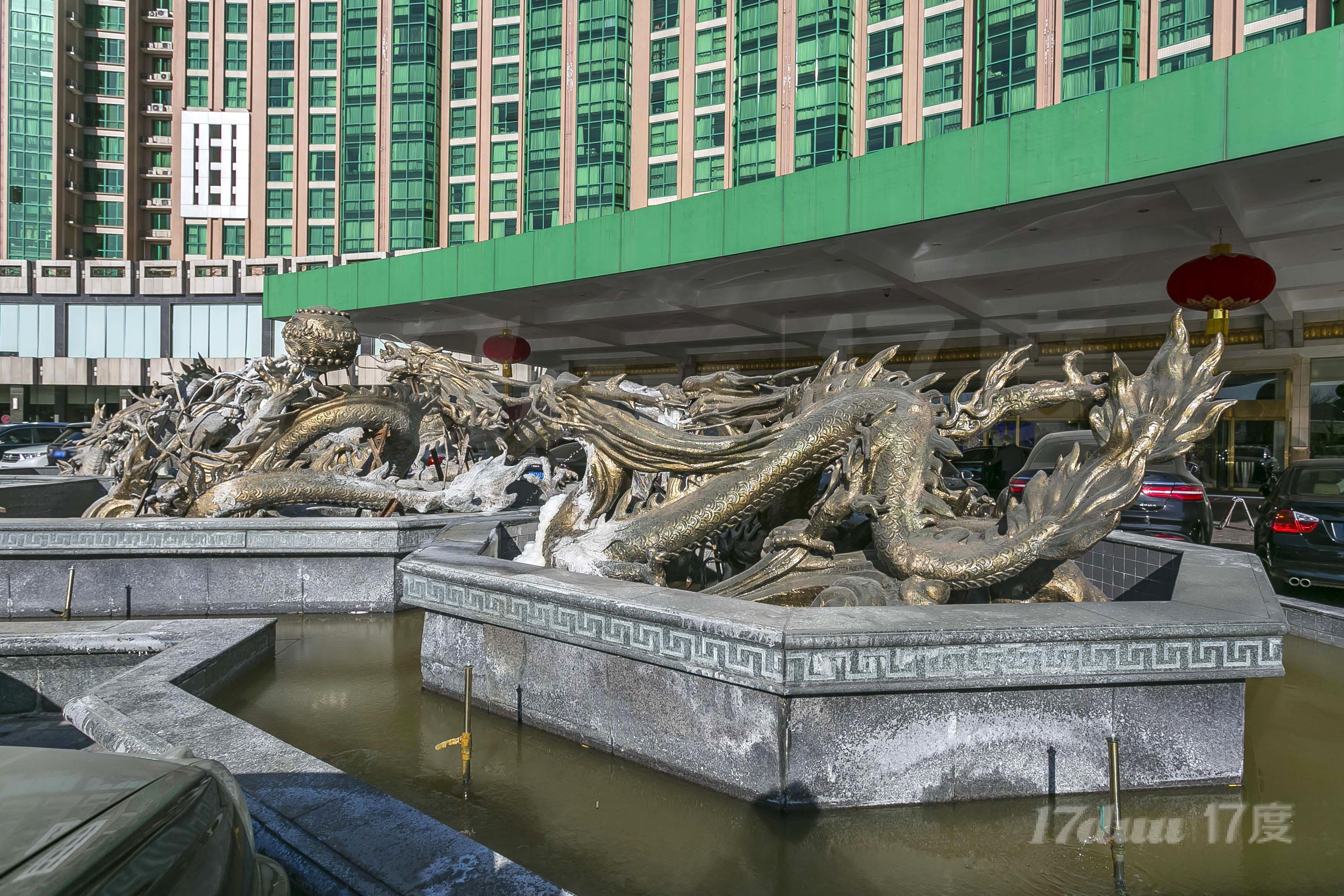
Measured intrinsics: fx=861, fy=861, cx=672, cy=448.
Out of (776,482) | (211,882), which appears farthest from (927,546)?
(211,882)

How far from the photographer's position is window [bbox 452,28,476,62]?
125 ft

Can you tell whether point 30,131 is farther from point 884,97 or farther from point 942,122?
point 942,122

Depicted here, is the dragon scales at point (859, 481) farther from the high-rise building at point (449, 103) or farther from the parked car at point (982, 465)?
the high-rise building at point (449, 103)

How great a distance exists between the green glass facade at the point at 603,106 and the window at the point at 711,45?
117 inches

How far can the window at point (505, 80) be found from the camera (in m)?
37.6

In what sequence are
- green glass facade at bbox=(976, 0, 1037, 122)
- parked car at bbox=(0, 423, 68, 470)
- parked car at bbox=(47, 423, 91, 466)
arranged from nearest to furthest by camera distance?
1. parked car at bbox=(47, 423, 91, 466)
2. parked car at bbox=(0, 423, 68, 470)
3. green glass facade at bbox=(976, 0, 1037, 122)

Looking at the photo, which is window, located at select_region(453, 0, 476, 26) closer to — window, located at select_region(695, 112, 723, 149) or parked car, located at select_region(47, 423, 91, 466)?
window, located at select_region(695, 112, 723, 149)

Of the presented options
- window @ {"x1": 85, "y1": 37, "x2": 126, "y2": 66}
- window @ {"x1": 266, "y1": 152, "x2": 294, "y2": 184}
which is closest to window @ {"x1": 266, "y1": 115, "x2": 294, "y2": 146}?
window @ {"x1": 266, "y1": 152, "x2": 294, "y2": 184}

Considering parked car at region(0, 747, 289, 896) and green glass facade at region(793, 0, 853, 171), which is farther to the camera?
green glass facade at region(793, 0, 853, 171)

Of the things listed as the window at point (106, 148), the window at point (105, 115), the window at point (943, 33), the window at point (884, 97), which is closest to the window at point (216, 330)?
the window at point (106, 148)

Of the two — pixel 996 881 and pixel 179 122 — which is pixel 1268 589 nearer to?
pixel 996 881

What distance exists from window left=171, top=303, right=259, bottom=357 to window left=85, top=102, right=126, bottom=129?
458 inches

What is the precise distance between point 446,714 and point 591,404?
5.74 ft

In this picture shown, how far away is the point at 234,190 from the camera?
42188mm
